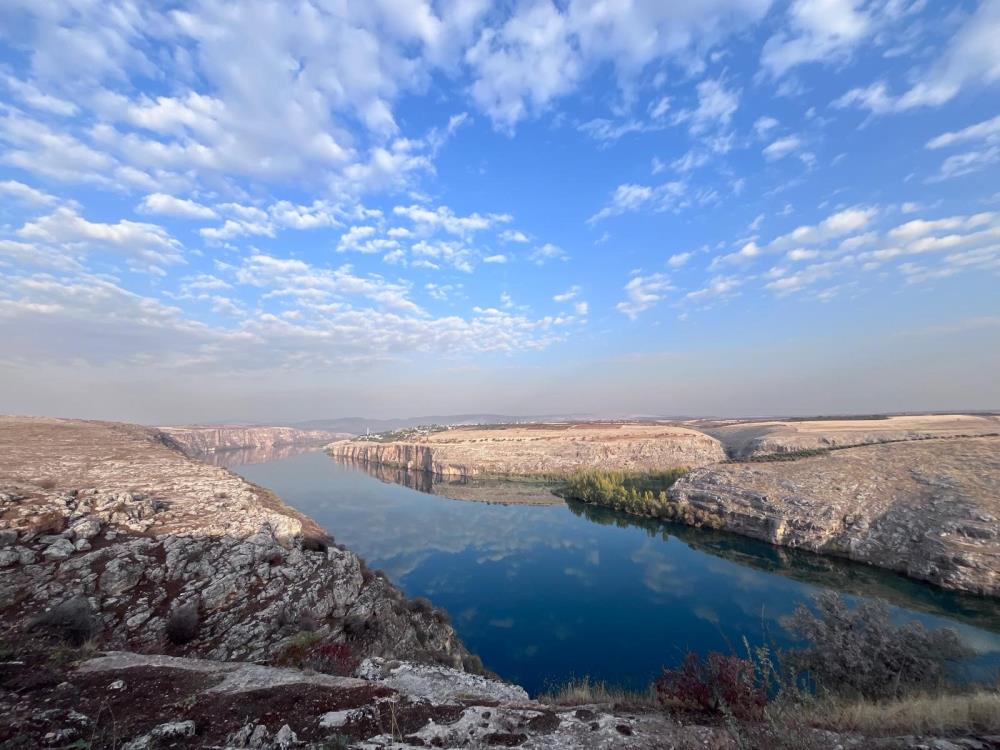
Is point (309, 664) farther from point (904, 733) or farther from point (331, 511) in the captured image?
point (331, 511)

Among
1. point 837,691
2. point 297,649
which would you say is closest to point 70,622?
point 297,649

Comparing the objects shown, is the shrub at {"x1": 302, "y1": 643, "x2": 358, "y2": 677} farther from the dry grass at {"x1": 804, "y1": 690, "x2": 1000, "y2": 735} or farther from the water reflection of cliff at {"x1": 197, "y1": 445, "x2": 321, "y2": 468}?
the water reflection of cliff at {"x1": 197, "y1": 445, "x2": 321, "y2": 468}

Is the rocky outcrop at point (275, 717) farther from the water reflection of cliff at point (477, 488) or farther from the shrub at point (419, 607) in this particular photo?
the water reflection of cliff at point (477, 488)

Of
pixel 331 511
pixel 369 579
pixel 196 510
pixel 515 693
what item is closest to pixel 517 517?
pixel 331 511

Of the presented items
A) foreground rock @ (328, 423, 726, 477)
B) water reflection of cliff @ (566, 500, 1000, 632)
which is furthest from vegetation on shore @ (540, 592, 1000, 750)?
foreground rock @ (328, 423, 726, 477)

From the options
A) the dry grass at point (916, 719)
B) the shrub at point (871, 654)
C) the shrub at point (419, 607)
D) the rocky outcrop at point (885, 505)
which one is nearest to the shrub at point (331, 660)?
the shrub at point (419, 607)
